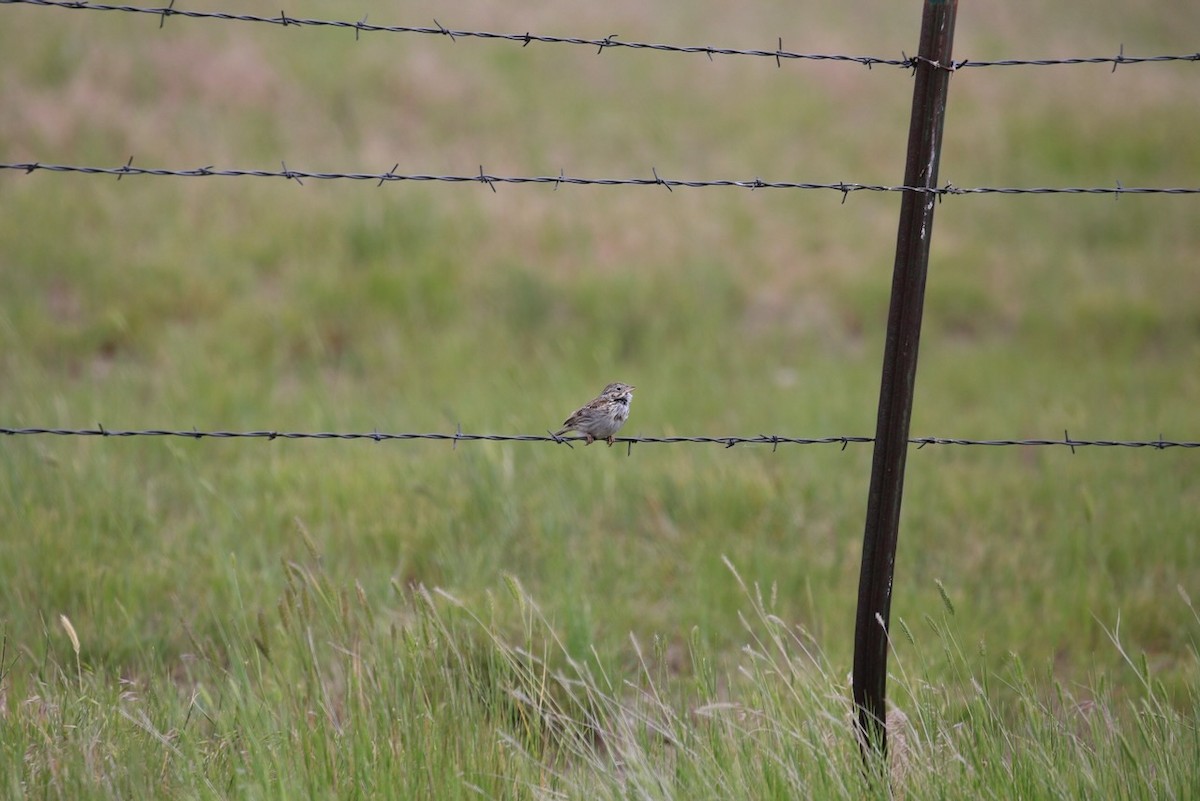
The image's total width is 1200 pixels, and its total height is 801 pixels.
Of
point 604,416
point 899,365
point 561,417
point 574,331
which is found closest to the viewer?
point 899,365

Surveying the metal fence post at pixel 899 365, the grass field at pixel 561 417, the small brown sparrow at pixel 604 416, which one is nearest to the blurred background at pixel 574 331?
the grass field at pixel 561 417

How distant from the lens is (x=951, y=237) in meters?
12.5

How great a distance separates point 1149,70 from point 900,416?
17.7 metres

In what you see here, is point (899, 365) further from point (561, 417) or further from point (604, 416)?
point (561, 417)

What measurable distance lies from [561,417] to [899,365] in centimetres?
401

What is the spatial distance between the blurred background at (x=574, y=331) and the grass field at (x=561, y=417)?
5 cm

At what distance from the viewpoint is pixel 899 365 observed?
3.70 meters

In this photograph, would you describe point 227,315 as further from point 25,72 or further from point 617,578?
point 25,72

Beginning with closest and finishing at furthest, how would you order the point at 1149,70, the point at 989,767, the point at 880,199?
1. the point at 989,767
2. the point at 880,199
3. the point at 1149,70

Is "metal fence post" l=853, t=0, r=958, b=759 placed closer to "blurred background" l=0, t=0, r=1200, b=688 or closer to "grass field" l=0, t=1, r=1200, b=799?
"grass field" l=0, t=1, r=1200, b=799

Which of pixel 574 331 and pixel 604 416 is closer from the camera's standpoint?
pixel 604 416

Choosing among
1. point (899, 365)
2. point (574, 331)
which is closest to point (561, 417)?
point (574, 331)

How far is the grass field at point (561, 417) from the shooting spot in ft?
11.9

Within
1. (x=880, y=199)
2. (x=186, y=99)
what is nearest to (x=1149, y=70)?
(x=880, y=199)
